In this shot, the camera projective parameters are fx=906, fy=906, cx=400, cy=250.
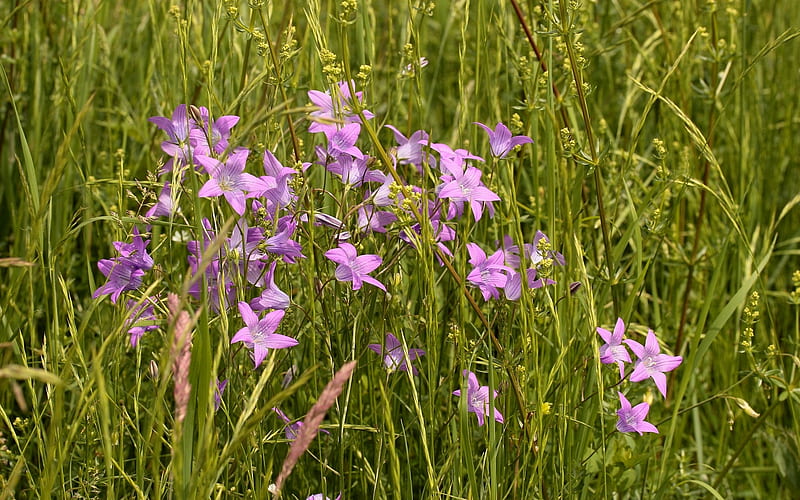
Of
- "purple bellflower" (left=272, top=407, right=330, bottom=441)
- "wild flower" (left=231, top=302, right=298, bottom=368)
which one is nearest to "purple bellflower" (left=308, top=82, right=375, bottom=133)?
"wild flower" (left=231, top=302, right=298, bottom=368)

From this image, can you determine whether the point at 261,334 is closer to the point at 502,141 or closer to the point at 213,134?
the point at 213,134

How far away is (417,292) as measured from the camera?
1.87 meters

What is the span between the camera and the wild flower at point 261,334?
1.40 m

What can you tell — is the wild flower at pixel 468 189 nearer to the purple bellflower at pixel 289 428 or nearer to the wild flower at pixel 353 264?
the wild flower at pixel 353 264

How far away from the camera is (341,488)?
5.00 feet

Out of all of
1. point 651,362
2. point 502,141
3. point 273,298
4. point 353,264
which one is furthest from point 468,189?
point 651,362

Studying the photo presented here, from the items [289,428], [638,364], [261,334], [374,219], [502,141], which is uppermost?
[502,141]

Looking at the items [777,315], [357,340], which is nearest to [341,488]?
[357,340]

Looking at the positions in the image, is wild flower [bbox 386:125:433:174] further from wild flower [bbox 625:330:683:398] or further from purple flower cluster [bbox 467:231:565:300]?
wild flower [bbox 625:330:683:398]

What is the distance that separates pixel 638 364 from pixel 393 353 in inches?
17.4

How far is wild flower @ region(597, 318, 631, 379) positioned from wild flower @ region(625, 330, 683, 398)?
20mm

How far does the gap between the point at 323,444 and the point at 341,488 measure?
292 millimetres

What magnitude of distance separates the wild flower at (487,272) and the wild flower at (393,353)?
17 centimetres

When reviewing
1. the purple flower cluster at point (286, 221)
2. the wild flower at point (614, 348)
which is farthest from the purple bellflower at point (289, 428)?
the wild flower at point (614, 348)
